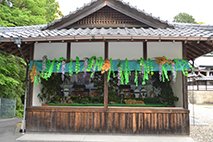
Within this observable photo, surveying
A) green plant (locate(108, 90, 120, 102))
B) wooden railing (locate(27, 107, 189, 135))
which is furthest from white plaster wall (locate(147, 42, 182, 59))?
green plant (locate(108, 90, 120, 102))

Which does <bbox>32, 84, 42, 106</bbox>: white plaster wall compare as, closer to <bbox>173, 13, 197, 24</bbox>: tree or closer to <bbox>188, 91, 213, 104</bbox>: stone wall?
Answer: <bbox>188, 91, 213, 104</bbox>: stone wall

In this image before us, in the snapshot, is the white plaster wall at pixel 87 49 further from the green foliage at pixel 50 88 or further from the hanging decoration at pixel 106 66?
the green foliage at pixel 50 88

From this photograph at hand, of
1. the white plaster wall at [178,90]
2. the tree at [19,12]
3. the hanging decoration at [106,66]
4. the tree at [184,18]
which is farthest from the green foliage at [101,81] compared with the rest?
the tree at [184,18]

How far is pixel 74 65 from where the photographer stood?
615 centimetres

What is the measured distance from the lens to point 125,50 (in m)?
6.46

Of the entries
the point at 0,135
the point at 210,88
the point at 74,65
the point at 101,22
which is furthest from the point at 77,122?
the point at 210,88

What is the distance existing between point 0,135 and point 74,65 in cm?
410

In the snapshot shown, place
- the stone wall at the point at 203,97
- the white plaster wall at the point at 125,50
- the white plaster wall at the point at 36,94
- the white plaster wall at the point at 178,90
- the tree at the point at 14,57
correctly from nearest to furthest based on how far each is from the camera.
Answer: the white plaster wall at the point at 125,50 → the white plaster wall at the point at 36,94 → the white plaster wall at the point at 178,90 → the tree at the point at 14,57 → the stone wall at the point at 203,97

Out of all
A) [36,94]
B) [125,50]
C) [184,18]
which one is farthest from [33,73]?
[184,18]

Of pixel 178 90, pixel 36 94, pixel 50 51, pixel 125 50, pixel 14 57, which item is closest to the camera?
pixel 125 50

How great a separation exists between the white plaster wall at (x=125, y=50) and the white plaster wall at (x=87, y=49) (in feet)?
1.47

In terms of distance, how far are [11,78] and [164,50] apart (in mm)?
9181

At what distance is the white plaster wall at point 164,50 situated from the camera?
6422mm

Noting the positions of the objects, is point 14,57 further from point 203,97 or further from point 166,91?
point 203,97
